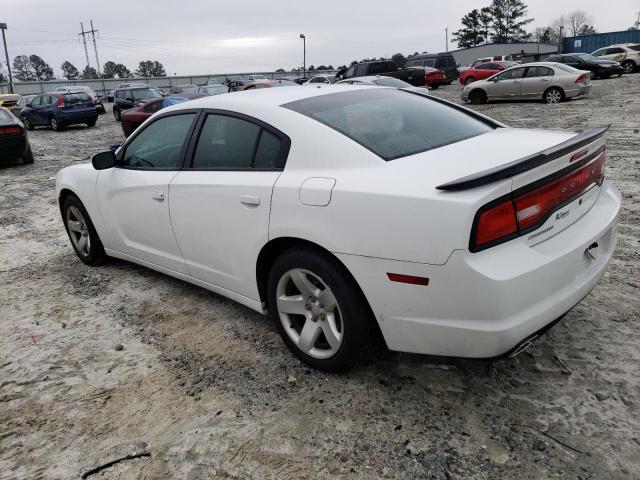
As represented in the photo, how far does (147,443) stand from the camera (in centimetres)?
243

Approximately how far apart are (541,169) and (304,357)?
62.6 inches

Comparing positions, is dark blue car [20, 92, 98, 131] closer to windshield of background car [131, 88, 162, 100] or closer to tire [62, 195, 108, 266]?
windshield of background car [131, 88, 162, 100]

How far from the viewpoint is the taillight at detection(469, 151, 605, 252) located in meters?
2.12

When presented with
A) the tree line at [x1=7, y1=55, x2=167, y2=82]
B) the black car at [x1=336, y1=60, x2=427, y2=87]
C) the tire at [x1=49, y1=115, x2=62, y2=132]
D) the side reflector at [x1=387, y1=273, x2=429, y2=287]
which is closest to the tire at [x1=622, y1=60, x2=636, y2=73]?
the black car at [x1=336, y1=60, x2=427, y2=87]

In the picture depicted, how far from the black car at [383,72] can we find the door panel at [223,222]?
70.4 feet

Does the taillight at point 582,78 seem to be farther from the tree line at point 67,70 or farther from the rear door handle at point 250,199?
the tree line at point 67,70

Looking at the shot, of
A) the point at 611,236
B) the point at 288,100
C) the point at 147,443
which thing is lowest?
the point at 147,443

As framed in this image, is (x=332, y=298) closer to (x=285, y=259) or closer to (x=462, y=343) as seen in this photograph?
(x=285, y=259)

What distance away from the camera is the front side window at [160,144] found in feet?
11.8

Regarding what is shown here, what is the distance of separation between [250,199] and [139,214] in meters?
1.37

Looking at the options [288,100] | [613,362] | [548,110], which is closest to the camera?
[613,362]

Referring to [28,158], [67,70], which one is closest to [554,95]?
[28,158]

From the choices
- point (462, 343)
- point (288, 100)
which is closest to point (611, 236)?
point (462, 343)

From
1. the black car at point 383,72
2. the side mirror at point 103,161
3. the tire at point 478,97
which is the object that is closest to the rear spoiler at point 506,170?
the side mirror at point 103,161
